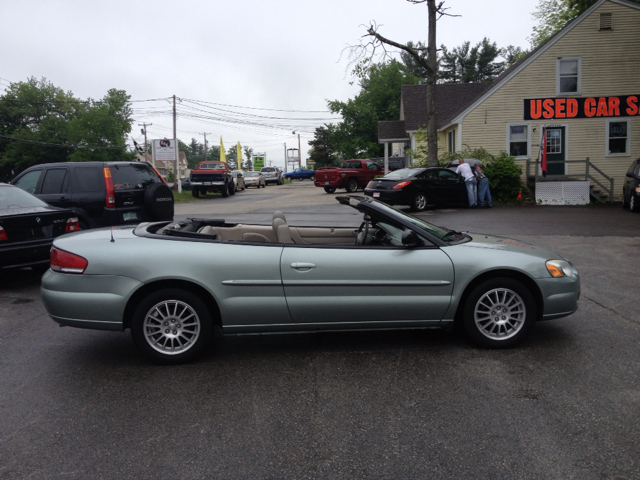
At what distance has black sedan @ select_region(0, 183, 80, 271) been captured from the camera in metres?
7.39

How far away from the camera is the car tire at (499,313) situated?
486cm

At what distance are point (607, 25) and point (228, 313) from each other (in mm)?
24209

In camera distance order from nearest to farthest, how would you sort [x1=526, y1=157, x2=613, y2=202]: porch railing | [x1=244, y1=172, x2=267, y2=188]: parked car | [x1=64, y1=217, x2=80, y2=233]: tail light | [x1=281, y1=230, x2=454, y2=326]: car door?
[x1=281, y1=230, x2=454, y2=326]: car door < [x1=64, y1=217, x2=80, y2=233]: tail light < [x1=526, y1=157, x2=613, y2=202]: porch railing < [x1=244, y1=172, x2=267, y2=188]: parked car

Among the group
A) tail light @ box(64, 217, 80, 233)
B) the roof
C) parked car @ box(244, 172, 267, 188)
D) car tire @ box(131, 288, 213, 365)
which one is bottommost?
car tire @ box(131, 288, 213, 365)

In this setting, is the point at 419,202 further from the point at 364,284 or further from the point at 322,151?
the point at 322,151

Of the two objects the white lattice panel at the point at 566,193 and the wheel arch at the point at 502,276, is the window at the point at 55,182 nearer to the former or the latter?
the wheel arch at the point at 502,276

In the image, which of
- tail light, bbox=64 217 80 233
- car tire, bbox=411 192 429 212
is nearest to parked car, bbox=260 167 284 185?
car tire, bbox=411 192 429 212

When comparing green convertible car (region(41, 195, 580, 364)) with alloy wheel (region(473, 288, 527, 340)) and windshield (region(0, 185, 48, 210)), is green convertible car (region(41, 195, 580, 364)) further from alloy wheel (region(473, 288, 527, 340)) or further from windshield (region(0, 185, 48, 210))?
windshield (region(0, 185, 48, 210))

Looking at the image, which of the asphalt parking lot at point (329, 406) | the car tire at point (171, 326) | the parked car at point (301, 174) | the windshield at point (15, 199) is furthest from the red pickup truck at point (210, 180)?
the parked car at point (301, 174)

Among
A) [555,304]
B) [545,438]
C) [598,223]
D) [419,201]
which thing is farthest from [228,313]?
[419,201]

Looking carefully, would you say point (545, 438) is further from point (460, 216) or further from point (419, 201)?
point (419, 201)

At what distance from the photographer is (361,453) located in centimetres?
321

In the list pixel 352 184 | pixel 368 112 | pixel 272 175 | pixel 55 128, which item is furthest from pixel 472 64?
pixel 55 128

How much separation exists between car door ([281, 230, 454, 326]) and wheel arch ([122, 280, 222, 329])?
0.67m
